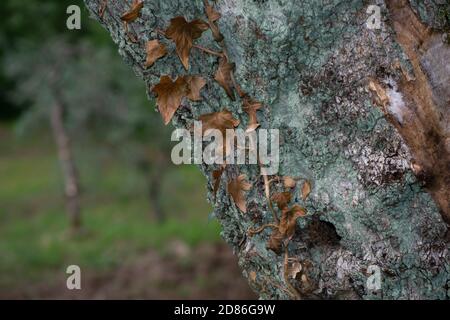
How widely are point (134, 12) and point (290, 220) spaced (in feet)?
2.54

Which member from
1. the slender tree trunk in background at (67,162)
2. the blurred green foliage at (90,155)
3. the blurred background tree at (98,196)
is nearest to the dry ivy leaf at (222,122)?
the blurred background tree at (98,196)

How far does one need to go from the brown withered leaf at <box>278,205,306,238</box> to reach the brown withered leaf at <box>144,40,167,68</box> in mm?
609

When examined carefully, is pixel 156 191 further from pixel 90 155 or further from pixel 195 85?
pixel 195 85

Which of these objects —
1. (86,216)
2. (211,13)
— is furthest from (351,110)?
(86,216)

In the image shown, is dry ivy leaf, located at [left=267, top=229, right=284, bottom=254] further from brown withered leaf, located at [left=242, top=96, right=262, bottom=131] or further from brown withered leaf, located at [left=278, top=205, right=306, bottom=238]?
brown withered leaf, located at [left=242, top=96, right=262, bottom=131]

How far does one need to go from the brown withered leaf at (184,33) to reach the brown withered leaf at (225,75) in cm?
10

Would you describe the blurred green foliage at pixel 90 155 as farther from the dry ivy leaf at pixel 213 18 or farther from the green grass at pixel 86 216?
the dry ivy leaf at pixel 213 18

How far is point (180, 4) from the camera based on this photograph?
5.38 feet

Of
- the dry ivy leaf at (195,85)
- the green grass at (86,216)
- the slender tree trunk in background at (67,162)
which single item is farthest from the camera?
the slender tree trunk in background at (67,162)

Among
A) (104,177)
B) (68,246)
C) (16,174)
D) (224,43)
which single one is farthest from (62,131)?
(224,43)

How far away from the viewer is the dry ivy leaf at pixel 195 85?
1.68 metres

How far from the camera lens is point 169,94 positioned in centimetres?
172

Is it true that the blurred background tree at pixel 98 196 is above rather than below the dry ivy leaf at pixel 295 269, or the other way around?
above

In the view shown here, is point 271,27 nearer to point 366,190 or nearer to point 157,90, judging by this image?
point 157,90
